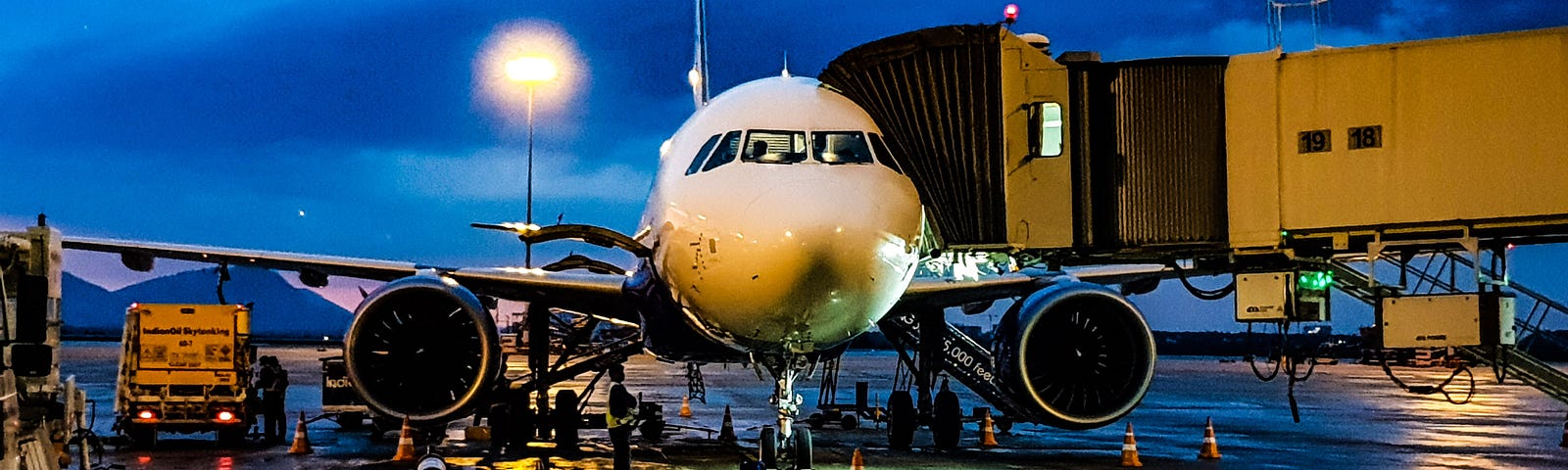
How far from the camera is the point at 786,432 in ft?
42.1

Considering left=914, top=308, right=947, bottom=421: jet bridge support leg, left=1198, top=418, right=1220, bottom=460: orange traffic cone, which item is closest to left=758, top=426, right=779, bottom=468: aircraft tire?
left=914, top=308, right=947, bottom=421: jet bridge support leg

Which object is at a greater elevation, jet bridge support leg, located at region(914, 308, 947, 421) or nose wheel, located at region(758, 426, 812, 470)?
jet bridge support leg, located at region(914, 308, 947, 421)

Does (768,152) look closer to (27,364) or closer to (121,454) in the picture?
(27,364)

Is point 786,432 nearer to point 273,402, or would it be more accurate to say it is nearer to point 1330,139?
point 1330,139

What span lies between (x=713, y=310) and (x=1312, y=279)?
500 centimetres

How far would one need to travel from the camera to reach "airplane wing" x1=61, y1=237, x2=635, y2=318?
56.9 ft

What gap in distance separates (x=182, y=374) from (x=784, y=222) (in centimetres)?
1214

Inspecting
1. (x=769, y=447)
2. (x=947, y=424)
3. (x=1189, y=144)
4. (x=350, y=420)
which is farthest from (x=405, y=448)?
(x=1189, y=144)

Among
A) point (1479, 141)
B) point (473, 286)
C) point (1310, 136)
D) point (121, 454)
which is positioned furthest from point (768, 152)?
point (121, 454)

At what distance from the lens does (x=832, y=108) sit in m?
12.3

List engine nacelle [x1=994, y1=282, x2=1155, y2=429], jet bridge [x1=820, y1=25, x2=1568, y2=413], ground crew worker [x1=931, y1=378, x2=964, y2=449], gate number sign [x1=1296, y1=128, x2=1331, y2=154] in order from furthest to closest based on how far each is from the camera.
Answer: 1. ground crew worker [x1=931, y1=378, x2=964, y2=449]
2. engine nacelle [x1=994, y1=282, x2=1155, y2=429]
3. gate number sign [x1=1296, y1=128, x2=1331, y2=154]
4. jet bridge [x1=820, y1=25, x2=1568, y2=413]

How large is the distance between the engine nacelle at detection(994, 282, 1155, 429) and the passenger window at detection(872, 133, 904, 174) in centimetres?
420

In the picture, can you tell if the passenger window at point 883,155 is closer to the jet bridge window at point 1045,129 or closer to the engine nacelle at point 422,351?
the jet bridge window at point 1045,129

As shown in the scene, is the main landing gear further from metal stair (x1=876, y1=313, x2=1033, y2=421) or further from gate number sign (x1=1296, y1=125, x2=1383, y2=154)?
metal stair (x1=876, y1=313, x2=1033, y2=421)
